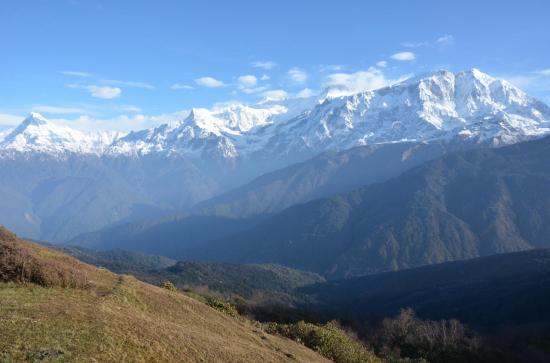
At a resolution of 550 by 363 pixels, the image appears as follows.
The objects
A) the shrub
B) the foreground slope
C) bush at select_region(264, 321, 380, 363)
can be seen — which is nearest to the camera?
the foreground slope

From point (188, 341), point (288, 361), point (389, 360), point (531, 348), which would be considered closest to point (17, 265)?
point (188, 341)

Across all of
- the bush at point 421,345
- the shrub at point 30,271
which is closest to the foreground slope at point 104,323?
the shrub at point 30,271

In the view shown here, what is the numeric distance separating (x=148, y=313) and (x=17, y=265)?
1064cm

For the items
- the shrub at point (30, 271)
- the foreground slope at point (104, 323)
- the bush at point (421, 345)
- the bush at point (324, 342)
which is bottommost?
the bush at point (421, 345)

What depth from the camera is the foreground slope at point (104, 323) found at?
90.3ft

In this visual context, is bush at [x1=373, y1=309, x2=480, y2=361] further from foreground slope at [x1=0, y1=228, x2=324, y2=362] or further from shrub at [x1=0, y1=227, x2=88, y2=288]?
shrub at [x1=0, y1=227, x2=88, y2=288]

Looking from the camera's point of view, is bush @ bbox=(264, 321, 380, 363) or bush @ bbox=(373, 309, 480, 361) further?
bush @ bbox=(373, 309, 480, 361)

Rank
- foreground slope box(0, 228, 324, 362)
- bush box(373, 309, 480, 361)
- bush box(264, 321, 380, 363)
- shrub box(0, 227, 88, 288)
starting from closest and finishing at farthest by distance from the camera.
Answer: foreground slope box(0, 228, 324, 362)
shrub box(0, 227, 88, 288)
bush box(264, 321, 380, 363)
bush box(373, 309, 480, 361)

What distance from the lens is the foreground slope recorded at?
90.3 ft

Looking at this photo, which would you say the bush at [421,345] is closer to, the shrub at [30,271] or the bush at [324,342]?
the bush at [324,342]

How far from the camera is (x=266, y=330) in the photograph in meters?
52.8

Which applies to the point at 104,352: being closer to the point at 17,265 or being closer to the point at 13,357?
the point at 13,357

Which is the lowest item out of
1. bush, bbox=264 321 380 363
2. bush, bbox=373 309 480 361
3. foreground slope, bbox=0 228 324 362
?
bush, bbox=373 309 480 361

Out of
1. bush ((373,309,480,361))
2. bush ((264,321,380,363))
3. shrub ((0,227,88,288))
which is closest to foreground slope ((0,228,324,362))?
shrub ((0,227,88,288))
